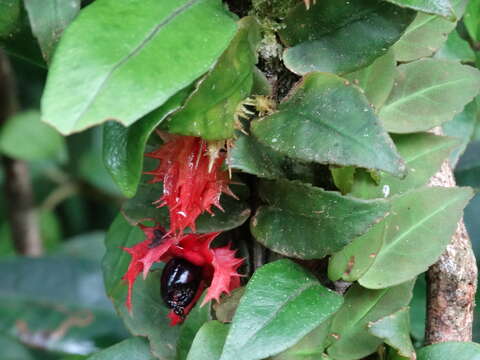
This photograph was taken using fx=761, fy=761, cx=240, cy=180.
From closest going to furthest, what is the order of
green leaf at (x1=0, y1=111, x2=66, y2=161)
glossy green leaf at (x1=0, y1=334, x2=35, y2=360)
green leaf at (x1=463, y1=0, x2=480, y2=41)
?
green leaf at (x1=463, y1=0, x2=480, y2=41) → glossy green leaf at (x1=0, y1=334, x2=35, y2=360) → green leaf at (x1=0, y1=111, x2=66, y2=161)

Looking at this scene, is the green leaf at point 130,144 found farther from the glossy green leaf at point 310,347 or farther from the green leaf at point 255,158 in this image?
the glossy green leaf at point 310,347

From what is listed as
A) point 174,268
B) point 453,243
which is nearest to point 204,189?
point 174,268

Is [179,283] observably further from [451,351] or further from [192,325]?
[451,351]

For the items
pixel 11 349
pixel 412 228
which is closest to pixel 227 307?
pixel 412 228

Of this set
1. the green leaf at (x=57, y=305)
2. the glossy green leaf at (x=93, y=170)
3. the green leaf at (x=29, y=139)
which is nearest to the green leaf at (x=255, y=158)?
the green leaf at (x=57, y=305)

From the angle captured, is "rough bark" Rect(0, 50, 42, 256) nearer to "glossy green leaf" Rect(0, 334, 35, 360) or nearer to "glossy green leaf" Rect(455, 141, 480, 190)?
"glossy green leaf" Rect(0, 334, 35, 360)

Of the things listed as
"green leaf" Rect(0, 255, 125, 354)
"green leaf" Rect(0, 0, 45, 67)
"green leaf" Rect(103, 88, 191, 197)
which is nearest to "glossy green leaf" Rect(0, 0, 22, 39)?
"green leaf" Rect(0, 0, 45, 67)

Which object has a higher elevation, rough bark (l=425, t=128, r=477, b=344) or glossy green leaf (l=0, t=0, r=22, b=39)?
glossy green leaf (l=0, t=0, r=22, b=39)
